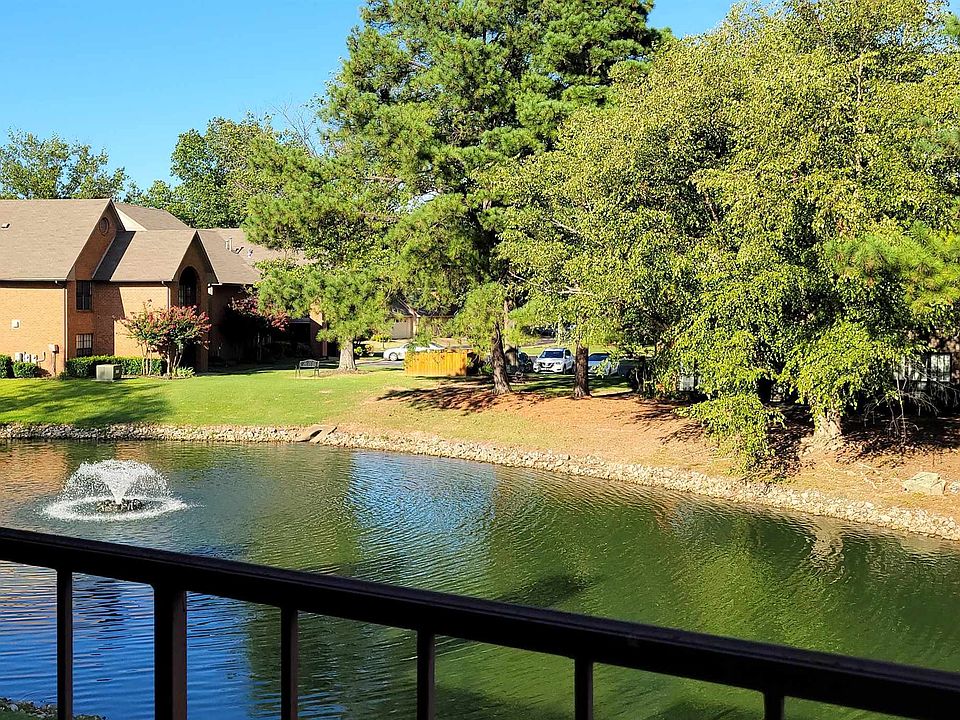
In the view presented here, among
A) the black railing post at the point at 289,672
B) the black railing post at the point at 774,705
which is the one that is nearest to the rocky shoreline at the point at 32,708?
the black railing post at the point at 289,672

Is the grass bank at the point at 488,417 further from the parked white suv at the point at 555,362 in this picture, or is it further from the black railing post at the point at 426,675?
the black railing post at the point at 426,675

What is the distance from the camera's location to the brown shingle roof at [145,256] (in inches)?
1468

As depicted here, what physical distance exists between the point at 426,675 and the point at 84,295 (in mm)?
38285

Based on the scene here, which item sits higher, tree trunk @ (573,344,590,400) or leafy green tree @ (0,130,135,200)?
leafy green tree @ (0,130,135,200)

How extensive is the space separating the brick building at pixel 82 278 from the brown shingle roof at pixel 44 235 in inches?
1.5

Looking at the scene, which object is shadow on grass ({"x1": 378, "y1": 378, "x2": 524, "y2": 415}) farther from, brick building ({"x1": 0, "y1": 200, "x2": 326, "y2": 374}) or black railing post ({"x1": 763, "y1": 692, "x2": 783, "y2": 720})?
black railing post ({"x1": 763, "y1": 692, "x2": 783, "y2": 720})

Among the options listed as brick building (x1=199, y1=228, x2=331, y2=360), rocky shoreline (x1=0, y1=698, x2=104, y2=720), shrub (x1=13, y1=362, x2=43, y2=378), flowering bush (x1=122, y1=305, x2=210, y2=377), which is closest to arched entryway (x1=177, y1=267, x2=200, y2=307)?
brick building (x1=199, y1=228, x2=331, y2=360)

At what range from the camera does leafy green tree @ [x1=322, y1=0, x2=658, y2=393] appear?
2530cm

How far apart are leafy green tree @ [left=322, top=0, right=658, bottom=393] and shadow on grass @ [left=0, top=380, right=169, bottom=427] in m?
A: 8.60

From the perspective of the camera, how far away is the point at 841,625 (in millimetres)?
11250

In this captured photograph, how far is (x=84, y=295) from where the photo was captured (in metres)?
36.9

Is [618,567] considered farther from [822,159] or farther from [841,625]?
[822,159]

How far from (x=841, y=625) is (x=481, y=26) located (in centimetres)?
2102

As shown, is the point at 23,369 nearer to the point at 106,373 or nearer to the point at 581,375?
the point at 106,373
